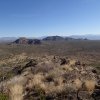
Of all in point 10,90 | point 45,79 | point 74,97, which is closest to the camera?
point 74,97

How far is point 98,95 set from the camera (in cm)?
836

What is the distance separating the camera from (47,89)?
30.9 ft

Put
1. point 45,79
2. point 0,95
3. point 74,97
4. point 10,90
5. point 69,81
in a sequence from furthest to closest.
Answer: point 45,79 → point 69,81 → point 10,90 → point 74,97 → point 0,95

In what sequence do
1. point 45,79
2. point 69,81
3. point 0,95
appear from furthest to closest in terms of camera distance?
point 45,79, point 69,81, point 0,95

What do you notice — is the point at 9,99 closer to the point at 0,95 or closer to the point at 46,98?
the point at 0,95

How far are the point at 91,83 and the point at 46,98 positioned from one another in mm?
2031

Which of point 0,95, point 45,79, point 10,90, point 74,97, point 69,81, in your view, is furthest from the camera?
point 45,79

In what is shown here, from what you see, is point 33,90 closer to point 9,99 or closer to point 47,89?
point 47,89

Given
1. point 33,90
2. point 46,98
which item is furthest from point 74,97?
point 33,90

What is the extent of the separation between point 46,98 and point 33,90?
117 centimetres

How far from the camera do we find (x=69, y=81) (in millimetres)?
10414

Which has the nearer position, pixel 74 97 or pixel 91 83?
pixel 74 97

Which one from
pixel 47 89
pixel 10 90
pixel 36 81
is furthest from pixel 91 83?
pixel 10 90

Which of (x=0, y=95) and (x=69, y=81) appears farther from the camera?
(x=69, y=81)
